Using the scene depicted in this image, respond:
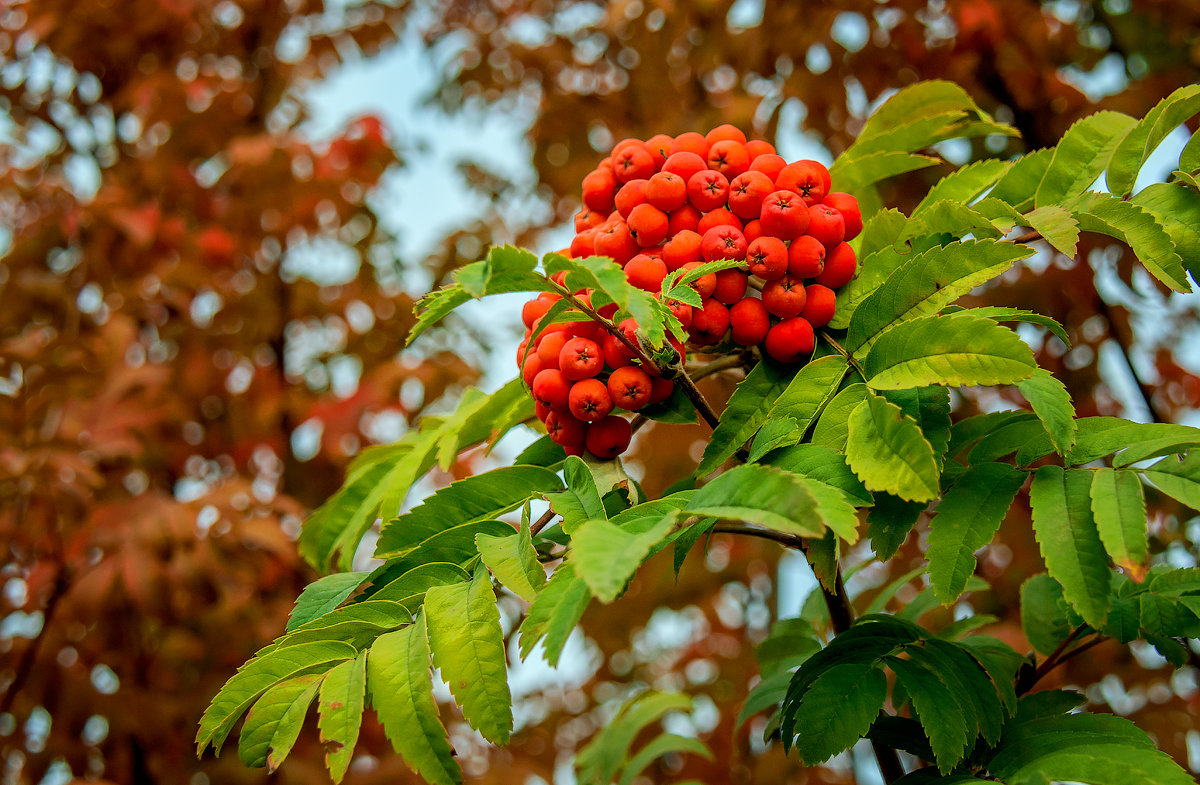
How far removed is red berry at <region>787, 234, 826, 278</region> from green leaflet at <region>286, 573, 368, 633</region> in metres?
0.55

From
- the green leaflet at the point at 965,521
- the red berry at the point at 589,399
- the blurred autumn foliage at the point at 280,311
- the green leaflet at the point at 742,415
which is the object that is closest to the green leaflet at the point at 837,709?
the green leaflet at the point at 965,521

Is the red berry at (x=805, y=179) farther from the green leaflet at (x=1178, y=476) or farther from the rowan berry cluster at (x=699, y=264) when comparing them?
the green leaflet at (x=1178, y=476)

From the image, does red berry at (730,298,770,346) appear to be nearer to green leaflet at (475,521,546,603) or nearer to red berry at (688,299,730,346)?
red berry at (688,299,730,346)

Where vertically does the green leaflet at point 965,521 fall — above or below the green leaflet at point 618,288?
below

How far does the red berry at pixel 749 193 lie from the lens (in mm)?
903

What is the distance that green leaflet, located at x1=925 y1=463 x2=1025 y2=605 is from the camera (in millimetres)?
771

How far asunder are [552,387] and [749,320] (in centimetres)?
22

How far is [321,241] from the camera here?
2977 mm

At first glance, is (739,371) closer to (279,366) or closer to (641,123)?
(641,123)

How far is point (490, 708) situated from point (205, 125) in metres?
2.54

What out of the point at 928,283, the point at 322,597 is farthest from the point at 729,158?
the point at 322,597

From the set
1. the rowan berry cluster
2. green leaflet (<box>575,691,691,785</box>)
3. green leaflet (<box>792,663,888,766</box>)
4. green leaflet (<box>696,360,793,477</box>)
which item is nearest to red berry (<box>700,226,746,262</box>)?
the rowan berry cluster

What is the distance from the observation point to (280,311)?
2.70 meters

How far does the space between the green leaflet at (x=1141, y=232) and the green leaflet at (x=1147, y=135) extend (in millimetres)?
99
